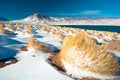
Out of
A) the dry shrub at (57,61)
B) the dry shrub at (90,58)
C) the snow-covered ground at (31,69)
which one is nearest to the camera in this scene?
the snow-covered ground at (31,69)

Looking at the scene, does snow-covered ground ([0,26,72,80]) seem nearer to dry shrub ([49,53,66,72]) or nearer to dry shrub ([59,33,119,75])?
dry shrub ([49,53,66,72])

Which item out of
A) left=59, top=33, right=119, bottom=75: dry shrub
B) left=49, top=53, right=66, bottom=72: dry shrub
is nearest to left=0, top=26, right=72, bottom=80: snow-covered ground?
left=49, top=53, right=66, bottom=72: dry shrub

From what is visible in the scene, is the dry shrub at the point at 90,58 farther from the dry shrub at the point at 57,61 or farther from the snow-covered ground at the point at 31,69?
the snow-covered ground at the point at 31,69

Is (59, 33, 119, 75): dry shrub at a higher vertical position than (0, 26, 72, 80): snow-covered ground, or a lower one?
higher

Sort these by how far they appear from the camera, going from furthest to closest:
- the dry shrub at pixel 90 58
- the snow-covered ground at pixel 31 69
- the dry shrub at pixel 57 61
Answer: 1. the dry shrub at pixel 57 61
2. the dry shrub at pixel 90 58
3. the snow-covered ground at pixel 31 69

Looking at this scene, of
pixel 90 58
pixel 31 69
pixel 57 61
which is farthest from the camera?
pixel 57 61

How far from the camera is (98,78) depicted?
1550 centimetres

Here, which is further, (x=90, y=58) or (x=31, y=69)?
(x=31, y=69)

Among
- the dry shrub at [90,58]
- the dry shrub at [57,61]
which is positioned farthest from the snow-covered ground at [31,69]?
the dry shrub at [90,58]

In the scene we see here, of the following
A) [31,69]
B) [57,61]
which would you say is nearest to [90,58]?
[57,61]

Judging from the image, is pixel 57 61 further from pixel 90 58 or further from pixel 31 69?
pixel 90 58

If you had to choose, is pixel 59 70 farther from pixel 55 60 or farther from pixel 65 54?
pixel 55 60

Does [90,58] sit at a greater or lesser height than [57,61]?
greater

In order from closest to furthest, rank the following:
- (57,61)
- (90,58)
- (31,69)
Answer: (90,58) < (31,69) < (57,61)
